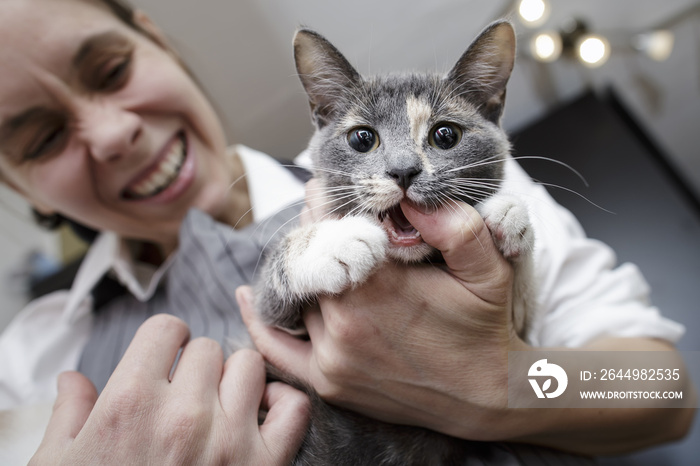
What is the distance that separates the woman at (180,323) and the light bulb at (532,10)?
4.08 feet

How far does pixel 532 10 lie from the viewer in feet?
6.40

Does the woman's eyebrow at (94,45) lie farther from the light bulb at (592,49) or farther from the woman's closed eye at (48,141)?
the light bulb at (592,49)

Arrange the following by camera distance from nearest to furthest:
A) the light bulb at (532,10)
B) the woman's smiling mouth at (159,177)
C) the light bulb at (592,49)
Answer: the woman's smiling mouth at (159,177) → the light bulb at (532,10) → the light bulb at (592,49)

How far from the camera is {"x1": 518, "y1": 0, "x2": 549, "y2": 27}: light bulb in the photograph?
1.93 m

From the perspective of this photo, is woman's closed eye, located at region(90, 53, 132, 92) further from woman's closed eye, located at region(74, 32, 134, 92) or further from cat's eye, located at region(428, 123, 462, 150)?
cat's eye, located at region(428, 123, 462, 150)

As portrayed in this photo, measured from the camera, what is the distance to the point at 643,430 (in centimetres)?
99

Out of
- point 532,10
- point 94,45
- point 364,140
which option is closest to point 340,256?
point 364,140

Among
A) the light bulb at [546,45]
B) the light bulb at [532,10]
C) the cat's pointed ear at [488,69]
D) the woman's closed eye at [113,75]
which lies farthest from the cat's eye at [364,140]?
the light bulb at [546,45]

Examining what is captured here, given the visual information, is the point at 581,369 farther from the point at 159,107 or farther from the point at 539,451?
the point at 159,107

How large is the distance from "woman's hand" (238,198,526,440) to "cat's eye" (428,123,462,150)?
0.15m

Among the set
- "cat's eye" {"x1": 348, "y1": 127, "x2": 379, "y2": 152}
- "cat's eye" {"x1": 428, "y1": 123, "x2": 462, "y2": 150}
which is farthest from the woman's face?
"cat's eye" {"x1": 428, "y1": 123, "x2": 462, "y2": 150}

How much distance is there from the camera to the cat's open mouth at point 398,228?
75 centimetres

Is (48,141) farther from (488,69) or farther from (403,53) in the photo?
(403,53)

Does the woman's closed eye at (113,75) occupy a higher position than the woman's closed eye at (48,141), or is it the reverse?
the woman's closed eye at (113,75)
